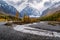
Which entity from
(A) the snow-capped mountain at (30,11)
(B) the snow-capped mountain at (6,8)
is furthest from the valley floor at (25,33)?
(B) the snow-capped mountain at (6,8)

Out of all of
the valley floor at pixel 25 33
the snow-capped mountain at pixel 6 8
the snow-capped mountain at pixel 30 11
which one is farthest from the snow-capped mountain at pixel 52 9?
the snow-capped mountain at pixel 6 8

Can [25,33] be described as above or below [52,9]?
below

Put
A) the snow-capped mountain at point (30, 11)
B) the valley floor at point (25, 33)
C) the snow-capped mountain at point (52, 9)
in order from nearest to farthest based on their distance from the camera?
1. the valley floor at point (25, 33)
2. the snow-capped mountain at point (52, 9)
3. the snow-capped mountain at point (30, 11)

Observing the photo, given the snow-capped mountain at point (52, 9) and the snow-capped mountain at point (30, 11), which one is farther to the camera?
the snow-capped mountain at point (30, 11)

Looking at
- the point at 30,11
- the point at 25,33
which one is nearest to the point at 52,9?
the point at 30,11

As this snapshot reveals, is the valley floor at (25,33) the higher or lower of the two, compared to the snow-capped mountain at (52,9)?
lower

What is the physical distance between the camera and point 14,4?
29.5ft

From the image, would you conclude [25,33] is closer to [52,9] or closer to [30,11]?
[30,11]

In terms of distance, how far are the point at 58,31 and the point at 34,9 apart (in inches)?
73.0

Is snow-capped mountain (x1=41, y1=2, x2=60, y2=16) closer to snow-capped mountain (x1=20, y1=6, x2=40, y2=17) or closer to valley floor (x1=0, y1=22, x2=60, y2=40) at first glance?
snow-capped mountain (x1=20, y1=6, x2=40, y2=17)

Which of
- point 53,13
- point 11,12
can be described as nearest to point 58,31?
point 53,13

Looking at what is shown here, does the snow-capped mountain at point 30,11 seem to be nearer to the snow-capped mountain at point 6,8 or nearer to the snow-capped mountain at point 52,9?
the snow-capped mountain at point 52,9

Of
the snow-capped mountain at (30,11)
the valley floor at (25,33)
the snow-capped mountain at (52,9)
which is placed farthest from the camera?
the snow-capped mountain at (30,11)

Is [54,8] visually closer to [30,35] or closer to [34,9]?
[34,9]
